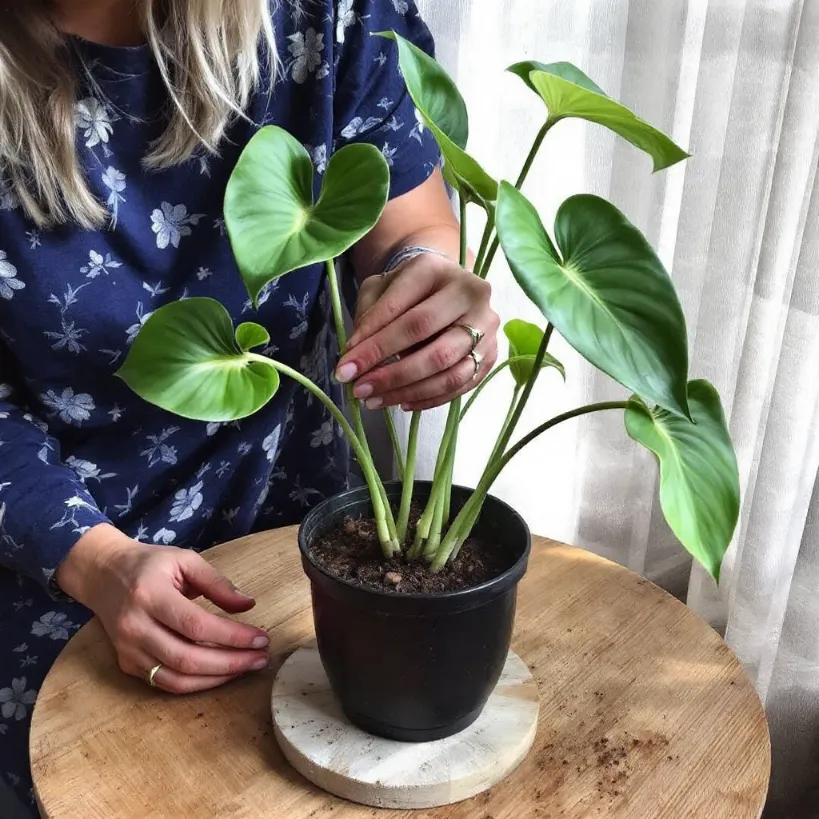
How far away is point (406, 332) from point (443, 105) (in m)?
0.18

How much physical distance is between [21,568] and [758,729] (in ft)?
2.15

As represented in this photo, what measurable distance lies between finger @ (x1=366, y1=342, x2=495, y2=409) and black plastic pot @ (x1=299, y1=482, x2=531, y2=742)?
101mm

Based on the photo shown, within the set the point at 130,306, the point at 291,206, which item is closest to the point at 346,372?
the point at 291,206

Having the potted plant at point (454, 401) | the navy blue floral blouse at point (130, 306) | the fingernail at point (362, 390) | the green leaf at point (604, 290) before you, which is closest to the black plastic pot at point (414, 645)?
the potted plant at point (454, 401)

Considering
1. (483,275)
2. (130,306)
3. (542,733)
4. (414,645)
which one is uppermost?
(483,275)

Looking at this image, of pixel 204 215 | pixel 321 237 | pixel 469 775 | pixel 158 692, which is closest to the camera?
pixel 321 237

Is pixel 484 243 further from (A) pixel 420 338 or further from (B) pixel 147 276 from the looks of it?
(B) pixel 147 276

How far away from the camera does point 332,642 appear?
0.66 metres

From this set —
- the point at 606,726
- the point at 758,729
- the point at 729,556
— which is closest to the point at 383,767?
the point at 606,726

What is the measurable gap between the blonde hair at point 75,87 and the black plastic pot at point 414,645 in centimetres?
40

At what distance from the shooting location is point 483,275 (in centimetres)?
68

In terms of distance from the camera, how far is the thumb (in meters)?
0.79

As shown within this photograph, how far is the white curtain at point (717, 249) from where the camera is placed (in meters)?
0.83

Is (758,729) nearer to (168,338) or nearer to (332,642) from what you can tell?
(332,642)
